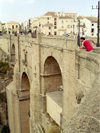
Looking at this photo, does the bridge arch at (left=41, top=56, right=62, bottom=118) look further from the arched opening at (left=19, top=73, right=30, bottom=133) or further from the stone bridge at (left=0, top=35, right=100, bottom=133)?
the arched opening at (left=19, top=73, right=30, bottom=133)

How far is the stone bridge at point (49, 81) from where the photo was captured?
21.6 ft

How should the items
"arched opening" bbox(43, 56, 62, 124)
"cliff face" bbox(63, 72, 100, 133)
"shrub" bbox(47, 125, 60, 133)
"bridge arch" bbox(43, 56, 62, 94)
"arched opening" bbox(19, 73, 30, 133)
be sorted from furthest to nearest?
"arched opening" bbox(19, 73, 30, 133)
"bridge arch" bbox(43, 56, 62, 94)
"arched opening" bbox(43, 56, 62, 124)
"shrub" bbox(47, 125, 60, 133)
"cliff face" bbox(63, 72, 100, 133)

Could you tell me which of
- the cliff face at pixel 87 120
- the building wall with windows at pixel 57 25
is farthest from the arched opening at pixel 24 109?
the building wall with windows at pixel 57 25

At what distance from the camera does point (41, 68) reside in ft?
47.7

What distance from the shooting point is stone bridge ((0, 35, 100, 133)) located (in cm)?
659

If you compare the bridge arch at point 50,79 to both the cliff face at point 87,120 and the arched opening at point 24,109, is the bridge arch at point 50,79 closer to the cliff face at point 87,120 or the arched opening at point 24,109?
the arched opening at point 24,109

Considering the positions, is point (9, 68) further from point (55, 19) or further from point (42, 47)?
point (55, 19)

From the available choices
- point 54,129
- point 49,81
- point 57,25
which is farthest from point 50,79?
point 57,25

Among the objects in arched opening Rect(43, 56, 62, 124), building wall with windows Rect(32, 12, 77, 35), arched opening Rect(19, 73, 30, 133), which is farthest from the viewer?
building wall with windows Rect(32, 12, 77, 35)

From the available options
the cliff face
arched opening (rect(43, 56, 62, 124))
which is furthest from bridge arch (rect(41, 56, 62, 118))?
the cliff face

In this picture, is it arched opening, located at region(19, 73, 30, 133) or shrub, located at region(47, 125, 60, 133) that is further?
arched opening, located at region(19, 73, 30, 133)

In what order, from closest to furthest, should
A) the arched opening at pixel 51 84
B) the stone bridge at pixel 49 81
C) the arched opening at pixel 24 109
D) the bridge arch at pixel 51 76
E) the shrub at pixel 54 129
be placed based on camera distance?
the stone bridge at pixel 49 81 < the shrub at pixel 54 129 < the arched opening at pixel 51 84 < the bridge arch at pixel 51 76 < the arched opening at pixel 24 109

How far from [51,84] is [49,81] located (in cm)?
34

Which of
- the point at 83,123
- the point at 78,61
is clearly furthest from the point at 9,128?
the point at 83,123
